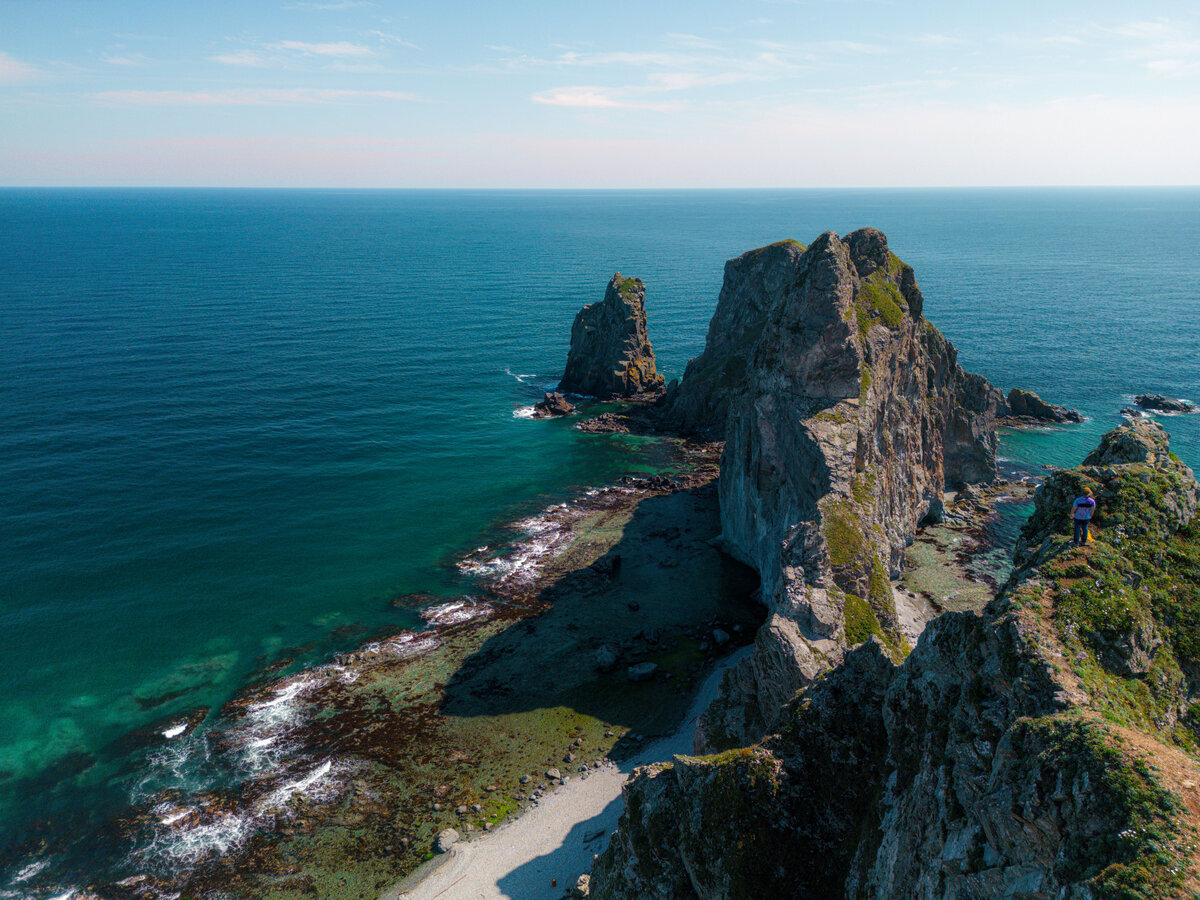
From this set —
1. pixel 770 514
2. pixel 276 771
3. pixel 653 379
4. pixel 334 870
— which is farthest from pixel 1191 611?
pixel 653 379

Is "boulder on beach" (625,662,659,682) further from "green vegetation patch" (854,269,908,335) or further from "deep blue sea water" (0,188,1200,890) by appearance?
"green vegetation patch" (854,269,908,335)

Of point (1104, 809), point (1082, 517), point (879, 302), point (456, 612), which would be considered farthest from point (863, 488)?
point (1104, 809)

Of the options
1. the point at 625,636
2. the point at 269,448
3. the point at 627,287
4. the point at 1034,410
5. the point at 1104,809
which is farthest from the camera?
the point at 627,287

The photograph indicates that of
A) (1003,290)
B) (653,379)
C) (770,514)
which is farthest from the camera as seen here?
(1003,290)

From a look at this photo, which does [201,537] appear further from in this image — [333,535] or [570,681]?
[570,681]

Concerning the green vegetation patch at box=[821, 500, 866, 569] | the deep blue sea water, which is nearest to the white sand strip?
the green vegetation patch at box=[821, 500, 866, 569]

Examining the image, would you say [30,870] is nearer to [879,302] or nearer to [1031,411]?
[879,302]
